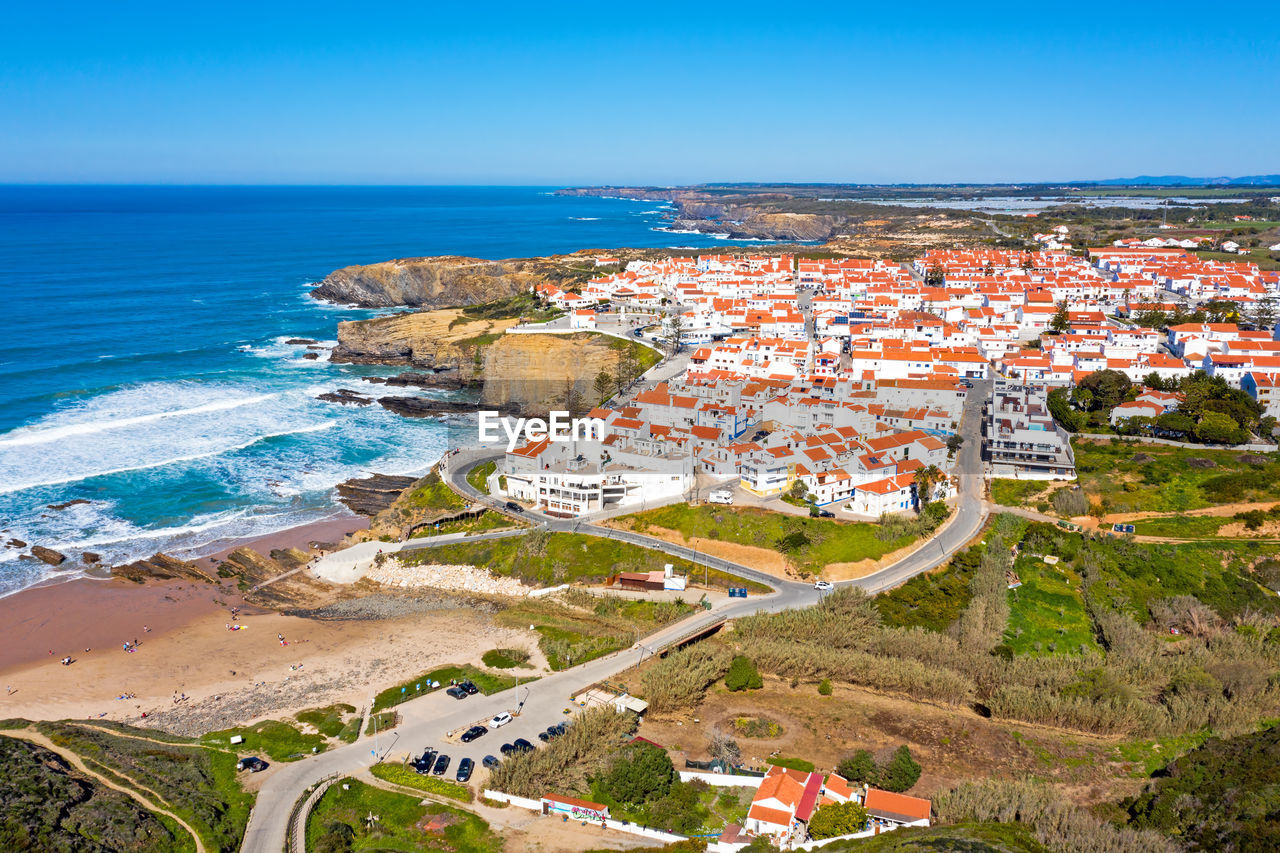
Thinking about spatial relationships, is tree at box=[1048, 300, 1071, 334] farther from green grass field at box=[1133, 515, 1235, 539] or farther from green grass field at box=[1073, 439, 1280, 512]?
green grass field at box=[1133, 515, 1235, 539]

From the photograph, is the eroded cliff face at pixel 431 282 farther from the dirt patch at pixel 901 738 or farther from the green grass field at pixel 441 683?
the dirt patch at pixel 901 738

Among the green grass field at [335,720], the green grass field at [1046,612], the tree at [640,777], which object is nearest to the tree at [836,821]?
the tree at [640,777]

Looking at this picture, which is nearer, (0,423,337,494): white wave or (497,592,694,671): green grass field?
(497,592,694,671): green grass field

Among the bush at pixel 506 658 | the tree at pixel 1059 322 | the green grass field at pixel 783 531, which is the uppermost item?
the tree at pixel 1059 322

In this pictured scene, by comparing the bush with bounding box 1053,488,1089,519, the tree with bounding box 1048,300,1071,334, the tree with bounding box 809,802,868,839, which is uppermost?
the tree with bounding box 1048,300,1071,334

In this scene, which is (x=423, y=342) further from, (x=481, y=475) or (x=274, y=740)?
(x=274, y=740)

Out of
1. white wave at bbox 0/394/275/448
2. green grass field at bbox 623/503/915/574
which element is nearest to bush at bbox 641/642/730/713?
green grass field at bbox 623/503/915/574

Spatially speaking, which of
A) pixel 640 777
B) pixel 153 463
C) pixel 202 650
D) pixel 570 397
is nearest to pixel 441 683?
pixel 640 777
